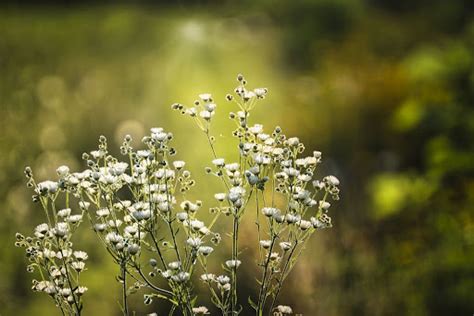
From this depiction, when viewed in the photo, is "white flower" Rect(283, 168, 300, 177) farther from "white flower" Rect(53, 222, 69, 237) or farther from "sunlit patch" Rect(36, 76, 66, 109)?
"sunlit patch" Rect(36, 76, 66, 109)

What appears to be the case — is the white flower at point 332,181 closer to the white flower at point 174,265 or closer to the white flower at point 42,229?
the white flower at point 174,265

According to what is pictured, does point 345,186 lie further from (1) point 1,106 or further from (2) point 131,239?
(2) point 131,239

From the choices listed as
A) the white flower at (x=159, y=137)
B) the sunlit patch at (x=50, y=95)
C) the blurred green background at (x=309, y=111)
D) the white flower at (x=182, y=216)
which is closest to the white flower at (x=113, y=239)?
the white flower at (x=182, y=216)

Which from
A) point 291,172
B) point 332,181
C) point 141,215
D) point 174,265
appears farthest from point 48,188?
point 332,181

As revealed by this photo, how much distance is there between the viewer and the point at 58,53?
34.8 ft

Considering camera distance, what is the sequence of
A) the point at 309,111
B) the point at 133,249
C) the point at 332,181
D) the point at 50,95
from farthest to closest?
the point at 309,111
the point at 50,95
the point at 332,181
the point at 133,249

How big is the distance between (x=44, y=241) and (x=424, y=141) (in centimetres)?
535

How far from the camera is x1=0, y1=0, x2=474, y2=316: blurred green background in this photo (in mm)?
3840

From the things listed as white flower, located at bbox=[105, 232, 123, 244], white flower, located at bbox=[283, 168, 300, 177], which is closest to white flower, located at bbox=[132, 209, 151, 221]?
white flower, located at bbox=[105, 232, 123, 244]

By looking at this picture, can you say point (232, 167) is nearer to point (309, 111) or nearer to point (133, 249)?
point (133, 249)

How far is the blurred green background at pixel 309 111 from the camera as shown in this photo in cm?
384

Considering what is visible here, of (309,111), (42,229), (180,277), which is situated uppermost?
(309,111)

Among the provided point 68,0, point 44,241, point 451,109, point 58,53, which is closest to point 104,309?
point 44,241

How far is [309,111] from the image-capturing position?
6820mm
